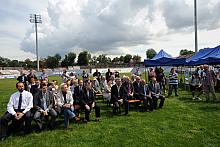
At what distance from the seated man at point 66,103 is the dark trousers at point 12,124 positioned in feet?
3.42

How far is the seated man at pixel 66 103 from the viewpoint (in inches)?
304

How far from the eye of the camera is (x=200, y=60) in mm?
15578

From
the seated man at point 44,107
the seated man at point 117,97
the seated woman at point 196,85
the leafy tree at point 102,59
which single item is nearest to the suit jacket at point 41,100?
the seated man at point 44,107

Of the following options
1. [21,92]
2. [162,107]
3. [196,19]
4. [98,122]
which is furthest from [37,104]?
[196,19]

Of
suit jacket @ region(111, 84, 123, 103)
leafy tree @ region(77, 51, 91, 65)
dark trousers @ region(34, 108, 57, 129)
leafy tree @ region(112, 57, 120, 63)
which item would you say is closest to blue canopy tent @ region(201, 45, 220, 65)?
suit jacket @ region(111, 84, 123, 103)

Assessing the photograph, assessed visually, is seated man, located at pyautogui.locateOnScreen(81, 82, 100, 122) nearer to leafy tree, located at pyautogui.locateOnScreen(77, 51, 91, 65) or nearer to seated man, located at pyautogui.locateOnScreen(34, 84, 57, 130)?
seated man, located at pyautogui.locateOnScreen(34, 84, 57, 130)

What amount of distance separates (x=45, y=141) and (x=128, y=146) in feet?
6.92

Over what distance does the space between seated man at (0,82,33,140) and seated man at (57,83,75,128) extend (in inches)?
37.7

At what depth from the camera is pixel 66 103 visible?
7.92 m

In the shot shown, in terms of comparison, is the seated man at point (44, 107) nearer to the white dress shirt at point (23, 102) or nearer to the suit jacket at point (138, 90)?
the white dress shirt at point (23, 102)

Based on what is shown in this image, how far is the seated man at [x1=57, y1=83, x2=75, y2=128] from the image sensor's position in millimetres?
7730

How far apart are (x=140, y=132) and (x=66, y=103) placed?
238 cm

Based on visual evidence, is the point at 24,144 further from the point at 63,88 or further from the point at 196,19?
the point at 196,19

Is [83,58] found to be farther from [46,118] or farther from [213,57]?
[46,118]
